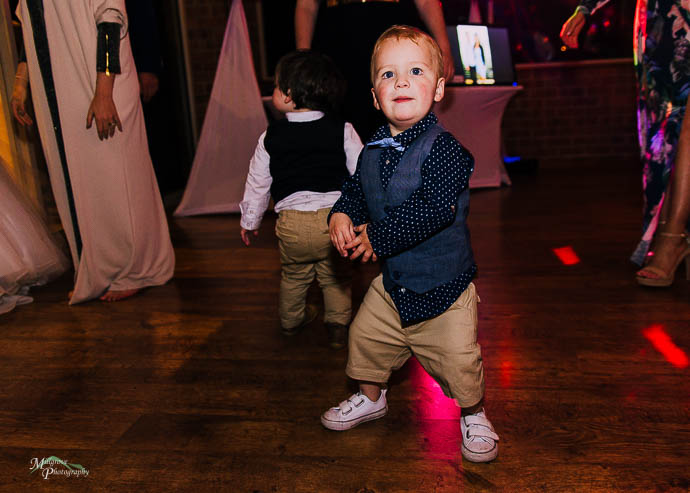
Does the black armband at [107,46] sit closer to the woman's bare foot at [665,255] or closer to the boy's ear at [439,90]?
the boy's ear at [439,90]

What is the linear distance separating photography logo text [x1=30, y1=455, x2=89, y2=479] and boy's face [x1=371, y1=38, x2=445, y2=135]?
0.94 meters

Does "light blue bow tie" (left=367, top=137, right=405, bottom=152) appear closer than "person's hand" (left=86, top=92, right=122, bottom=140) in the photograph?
Yes

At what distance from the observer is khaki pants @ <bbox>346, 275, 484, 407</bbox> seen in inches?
50.9

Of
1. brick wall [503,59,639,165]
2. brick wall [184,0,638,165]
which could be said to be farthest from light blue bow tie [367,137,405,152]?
brick wall [503,59,639,165]

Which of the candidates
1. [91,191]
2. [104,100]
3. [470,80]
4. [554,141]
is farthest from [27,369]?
[554,141]

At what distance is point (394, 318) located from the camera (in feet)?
4.46

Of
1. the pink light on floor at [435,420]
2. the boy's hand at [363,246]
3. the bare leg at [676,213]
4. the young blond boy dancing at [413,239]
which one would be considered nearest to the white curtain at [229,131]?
the bare leg at [676,213]

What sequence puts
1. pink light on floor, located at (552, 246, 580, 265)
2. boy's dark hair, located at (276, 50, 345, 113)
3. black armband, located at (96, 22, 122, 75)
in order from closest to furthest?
boy's dark hair, located at (276, 50, 345, 113) → black armband, located at (96, 22, 122, 75) → pink light on floor, located at (552, 246, 580, 265)

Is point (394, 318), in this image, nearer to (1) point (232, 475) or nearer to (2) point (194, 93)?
(1) point (232, 475)

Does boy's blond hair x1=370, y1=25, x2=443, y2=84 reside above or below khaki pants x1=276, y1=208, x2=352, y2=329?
above

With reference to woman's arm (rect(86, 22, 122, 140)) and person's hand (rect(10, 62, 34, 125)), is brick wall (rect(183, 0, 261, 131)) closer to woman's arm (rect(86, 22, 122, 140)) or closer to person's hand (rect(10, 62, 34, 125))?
person's hand (rect(10, 62, 34, 125))

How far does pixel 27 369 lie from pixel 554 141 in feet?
17.8

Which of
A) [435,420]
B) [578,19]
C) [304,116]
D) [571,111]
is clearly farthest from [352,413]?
[571,111]

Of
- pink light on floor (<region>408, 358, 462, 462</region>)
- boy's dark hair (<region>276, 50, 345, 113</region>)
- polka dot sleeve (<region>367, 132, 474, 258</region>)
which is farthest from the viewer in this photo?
boy's dark hair (<region>276, 50, 345, 113</region>)
